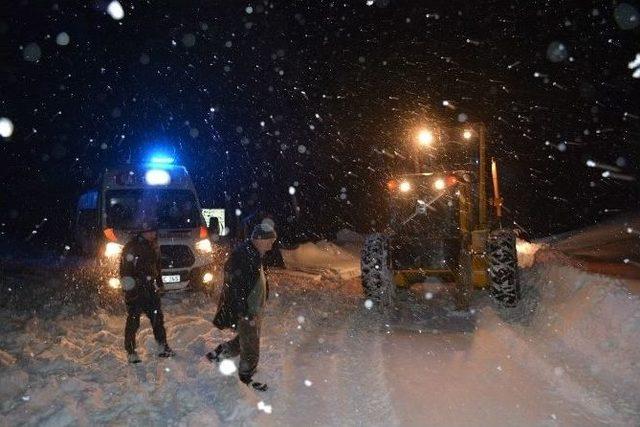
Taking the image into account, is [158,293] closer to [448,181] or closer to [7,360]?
[7,360]

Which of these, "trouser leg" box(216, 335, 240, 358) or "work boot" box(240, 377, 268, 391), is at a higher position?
"trouser leg" box(216, 335, 240, 358)

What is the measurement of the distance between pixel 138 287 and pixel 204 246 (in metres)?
2.98

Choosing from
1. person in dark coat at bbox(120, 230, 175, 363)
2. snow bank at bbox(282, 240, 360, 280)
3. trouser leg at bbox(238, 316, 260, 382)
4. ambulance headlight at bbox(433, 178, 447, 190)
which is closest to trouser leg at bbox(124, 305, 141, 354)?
person in dark coat at bbox(120, 230, 175, 363)

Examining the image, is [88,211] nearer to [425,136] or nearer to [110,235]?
[110,235]

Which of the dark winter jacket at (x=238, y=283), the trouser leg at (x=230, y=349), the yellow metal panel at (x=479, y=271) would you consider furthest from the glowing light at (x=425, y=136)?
the trouser leg at (x=230, y=349)

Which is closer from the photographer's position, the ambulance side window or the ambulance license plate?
the ambulance license plate

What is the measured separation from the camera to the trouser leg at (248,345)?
201 inches

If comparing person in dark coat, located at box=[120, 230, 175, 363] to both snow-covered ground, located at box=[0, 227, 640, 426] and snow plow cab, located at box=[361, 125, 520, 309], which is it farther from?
snow plow cab, located at box=[361, 125, 520, 309]

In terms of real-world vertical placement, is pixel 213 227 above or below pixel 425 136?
below

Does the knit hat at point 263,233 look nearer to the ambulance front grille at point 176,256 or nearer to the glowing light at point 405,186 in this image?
the ambulance front grille at point 176,256

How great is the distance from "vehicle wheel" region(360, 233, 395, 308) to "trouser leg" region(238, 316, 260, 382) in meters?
4.15

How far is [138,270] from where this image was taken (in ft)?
19.6

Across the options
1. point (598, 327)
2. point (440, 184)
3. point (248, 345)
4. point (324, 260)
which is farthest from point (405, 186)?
point (324, 260)

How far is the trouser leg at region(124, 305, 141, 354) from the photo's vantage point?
592cm
